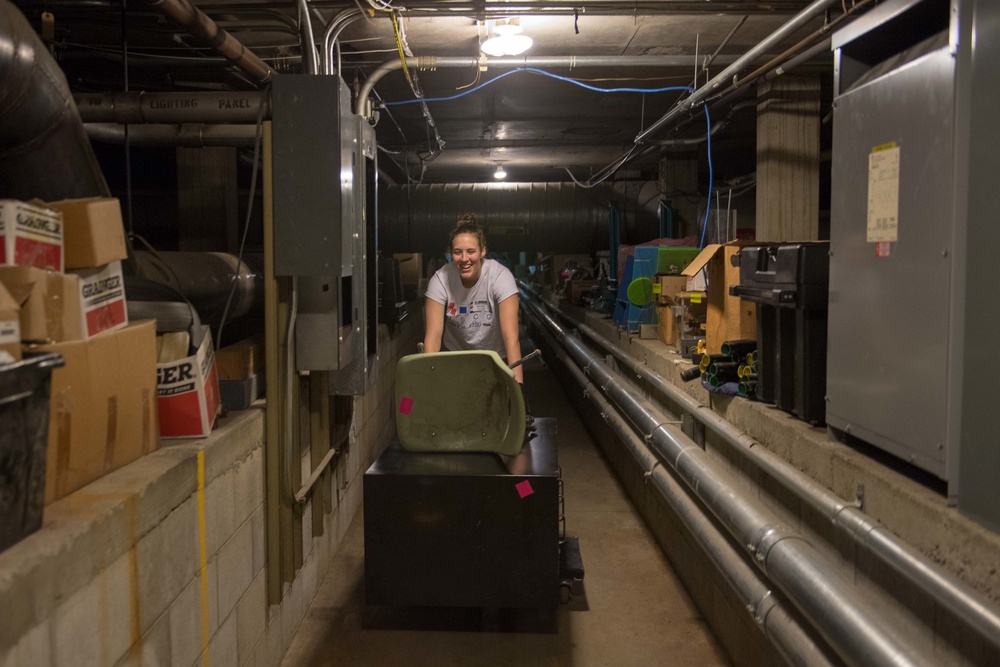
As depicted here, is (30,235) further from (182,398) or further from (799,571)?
(799,571)

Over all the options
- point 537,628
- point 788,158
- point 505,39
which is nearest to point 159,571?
point 537,628

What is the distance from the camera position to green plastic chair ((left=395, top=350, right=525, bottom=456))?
2.73 m

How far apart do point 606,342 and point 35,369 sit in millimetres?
4288

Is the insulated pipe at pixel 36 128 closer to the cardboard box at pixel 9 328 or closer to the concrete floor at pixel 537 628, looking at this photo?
the cardboard box at pixel 9 328

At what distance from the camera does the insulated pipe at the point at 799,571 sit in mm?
1471

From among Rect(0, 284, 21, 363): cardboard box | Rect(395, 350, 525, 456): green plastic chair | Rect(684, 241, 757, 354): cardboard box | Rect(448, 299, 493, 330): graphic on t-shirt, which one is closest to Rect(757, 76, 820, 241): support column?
Rect(684, 241, 757, 354): cardboard box

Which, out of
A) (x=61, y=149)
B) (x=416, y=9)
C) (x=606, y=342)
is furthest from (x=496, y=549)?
(x=606, y=342)

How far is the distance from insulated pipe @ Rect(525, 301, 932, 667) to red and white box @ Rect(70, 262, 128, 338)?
158 centimetres

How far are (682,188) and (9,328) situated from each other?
6327 mm

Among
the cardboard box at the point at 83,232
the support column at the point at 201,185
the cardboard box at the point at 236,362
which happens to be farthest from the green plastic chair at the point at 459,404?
the support column at the point at 201,185

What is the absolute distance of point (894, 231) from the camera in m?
1.66

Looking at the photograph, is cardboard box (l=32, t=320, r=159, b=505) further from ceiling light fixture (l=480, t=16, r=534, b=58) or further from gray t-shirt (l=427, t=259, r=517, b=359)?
ceiling light fixture (l=480, t=16, r=534, b=58)

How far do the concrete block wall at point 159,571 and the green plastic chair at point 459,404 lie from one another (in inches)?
21.7

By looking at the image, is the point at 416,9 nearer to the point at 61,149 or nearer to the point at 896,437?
the point at 61,149
